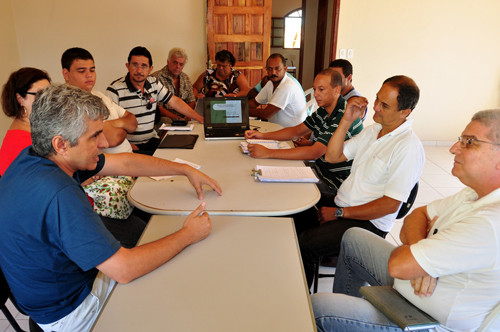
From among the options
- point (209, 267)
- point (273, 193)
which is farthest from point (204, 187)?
point (209, 267)

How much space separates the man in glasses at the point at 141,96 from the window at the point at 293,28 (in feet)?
24.4

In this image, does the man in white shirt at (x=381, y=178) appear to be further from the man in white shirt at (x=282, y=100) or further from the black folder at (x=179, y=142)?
the man in white shirt at (x=282, y=100)

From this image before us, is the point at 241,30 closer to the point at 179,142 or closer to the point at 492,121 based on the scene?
the point at 179,142

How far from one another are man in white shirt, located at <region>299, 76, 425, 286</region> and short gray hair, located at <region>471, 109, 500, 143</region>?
0.63 m

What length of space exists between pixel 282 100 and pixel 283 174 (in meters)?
1.71

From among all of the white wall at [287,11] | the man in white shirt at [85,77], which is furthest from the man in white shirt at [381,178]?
the white wall at [287,11]

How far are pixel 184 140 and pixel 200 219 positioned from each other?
4.59 ft

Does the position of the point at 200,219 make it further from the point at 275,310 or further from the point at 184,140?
the point at 184,140

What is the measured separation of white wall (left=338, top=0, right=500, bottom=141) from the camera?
5109 mm

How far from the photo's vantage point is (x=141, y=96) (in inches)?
131

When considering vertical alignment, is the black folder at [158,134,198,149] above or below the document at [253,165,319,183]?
above

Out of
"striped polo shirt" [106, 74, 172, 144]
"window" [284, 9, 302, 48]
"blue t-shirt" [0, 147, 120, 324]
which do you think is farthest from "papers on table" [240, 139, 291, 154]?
"window" [284, 9, 302, 48]

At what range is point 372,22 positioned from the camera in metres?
5.13

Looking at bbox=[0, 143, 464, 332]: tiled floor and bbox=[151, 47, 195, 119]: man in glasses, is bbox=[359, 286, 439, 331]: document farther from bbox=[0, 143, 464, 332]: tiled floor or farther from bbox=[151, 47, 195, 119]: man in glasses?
bbox=[151, 47, 195, 119]: man in glasses
